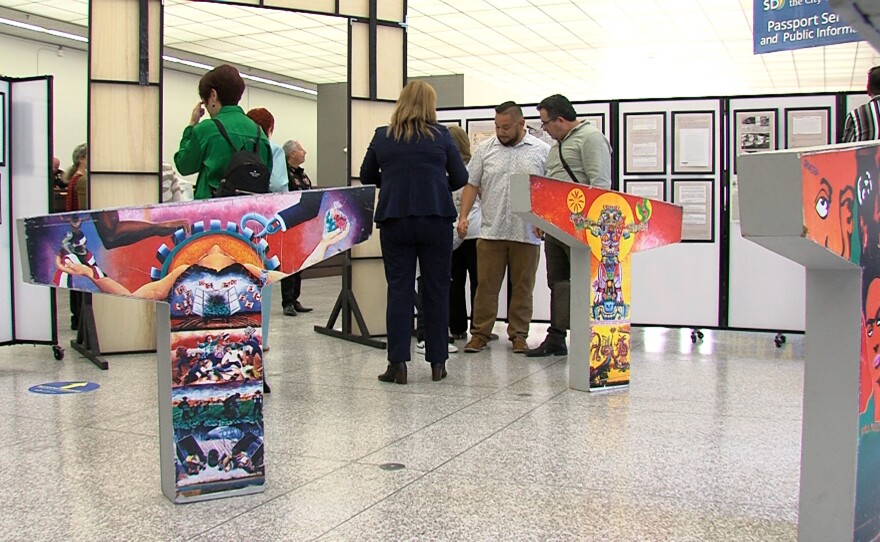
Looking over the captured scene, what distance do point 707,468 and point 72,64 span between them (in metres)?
11.9

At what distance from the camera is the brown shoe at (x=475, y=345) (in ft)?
16.6

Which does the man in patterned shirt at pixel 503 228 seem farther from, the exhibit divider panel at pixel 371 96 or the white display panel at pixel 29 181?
the white display panel at pixel 29 181

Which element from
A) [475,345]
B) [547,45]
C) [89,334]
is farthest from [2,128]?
[547,45]

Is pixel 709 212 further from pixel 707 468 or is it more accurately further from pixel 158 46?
pixel 158 46

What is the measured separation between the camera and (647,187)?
5.69 metres

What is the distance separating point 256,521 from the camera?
223cm

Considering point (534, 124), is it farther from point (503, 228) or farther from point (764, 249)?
point (764, 249)

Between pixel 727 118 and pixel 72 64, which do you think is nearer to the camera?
pixel 727 118

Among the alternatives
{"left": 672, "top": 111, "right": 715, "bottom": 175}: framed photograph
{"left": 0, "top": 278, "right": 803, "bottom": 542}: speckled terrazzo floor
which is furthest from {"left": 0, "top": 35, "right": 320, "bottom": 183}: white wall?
{"left": 0, "top": 278, "right": 803, "bottom": 542}: speckled terrazzo floor

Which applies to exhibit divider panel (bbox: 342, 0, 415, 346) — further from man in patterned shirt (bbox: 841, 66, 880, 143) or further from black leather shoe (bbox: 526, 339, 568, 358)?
man in patterned shirt (bbox: 841, 66, 880, 143)

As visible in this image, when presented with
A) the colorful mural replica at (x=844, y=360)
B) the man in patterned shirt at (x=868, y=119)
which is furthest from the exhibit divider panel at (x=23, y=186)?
the colorful mural replica at (x=844, y=360)

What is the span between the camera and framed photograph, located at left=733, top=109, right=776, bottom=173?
542 cm

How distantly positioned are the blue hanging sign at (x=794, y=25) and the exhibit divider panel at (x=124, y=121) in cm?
355

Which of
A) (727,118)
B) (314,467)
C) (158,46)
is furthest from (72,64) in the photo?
(314,467)
